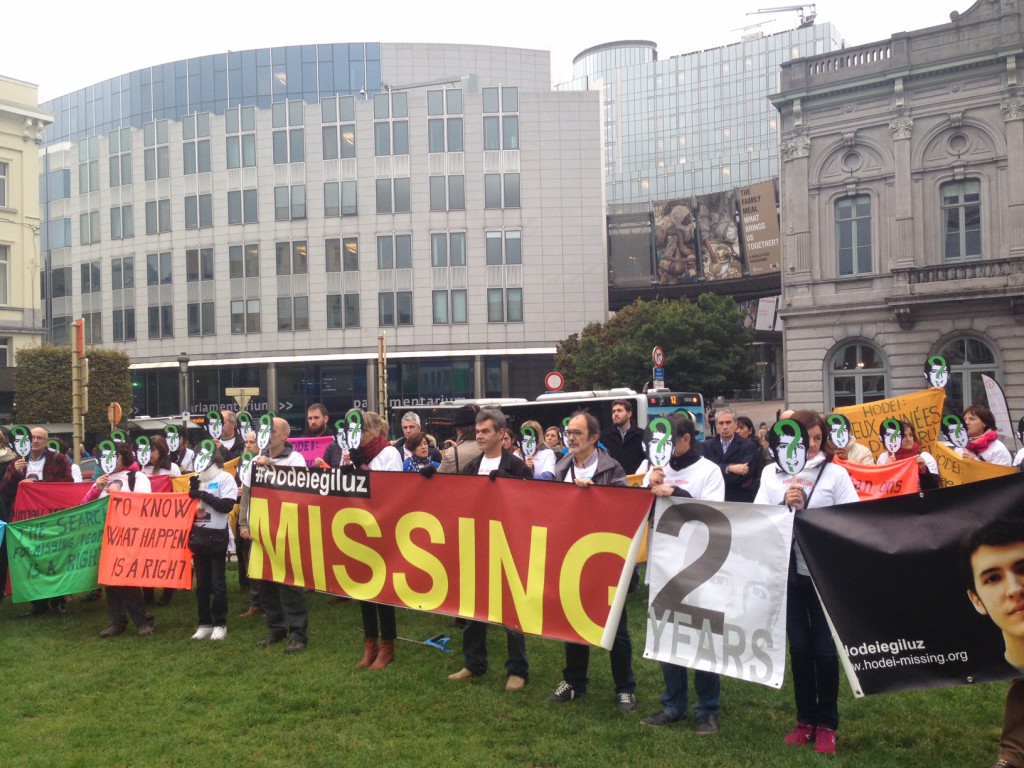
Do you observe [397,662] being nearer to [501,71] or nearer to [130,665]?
[130,665]

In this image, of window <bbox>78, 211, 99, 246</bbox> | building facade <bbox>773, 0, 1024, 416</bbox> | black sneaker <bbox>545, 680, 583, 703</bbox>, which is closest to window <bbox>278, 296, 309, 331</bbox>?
window <bbox>78, 211, 99, 246</bbox>

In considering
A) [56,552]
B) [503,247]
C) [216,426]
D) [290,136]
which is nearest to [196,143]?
[290,136]

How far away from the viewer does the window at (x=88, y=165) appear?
58469mm

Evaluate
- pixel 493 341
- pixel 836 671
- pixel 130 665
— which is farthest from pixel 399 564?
pixel 493 341

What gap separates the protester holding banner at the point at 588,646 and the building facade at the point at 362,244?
149 ft

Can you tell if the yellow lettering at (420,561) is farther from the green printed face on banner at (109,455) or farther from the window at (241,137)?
the window at (241,137)

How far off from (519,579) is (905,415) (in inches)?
327

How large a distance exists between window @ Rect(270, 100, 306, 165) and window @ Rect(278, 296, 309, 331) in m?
8.15

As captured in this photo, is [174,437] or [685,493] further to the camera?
[174,437]

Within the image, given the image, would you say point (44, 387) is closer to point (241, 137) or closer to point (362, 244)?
point (362, 244)

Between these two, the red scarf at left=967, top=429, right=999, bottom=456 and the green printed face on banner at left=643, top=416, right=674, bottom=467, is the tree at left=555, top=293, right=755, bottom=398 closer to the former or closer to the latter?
the red scarf at left=967, top=429, right=999, bottom=456

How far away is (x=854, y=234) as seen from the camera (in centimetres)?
3055

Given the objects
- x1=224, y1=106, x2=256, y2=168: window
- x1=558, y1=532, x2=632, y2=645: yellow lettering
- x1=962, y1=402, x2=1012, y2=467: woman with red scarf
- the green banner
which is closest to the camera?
x1=558, y1=532, x2=632, y2=645: yellow lettering

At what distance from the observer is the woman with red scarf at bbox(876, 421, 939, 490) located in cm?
963
